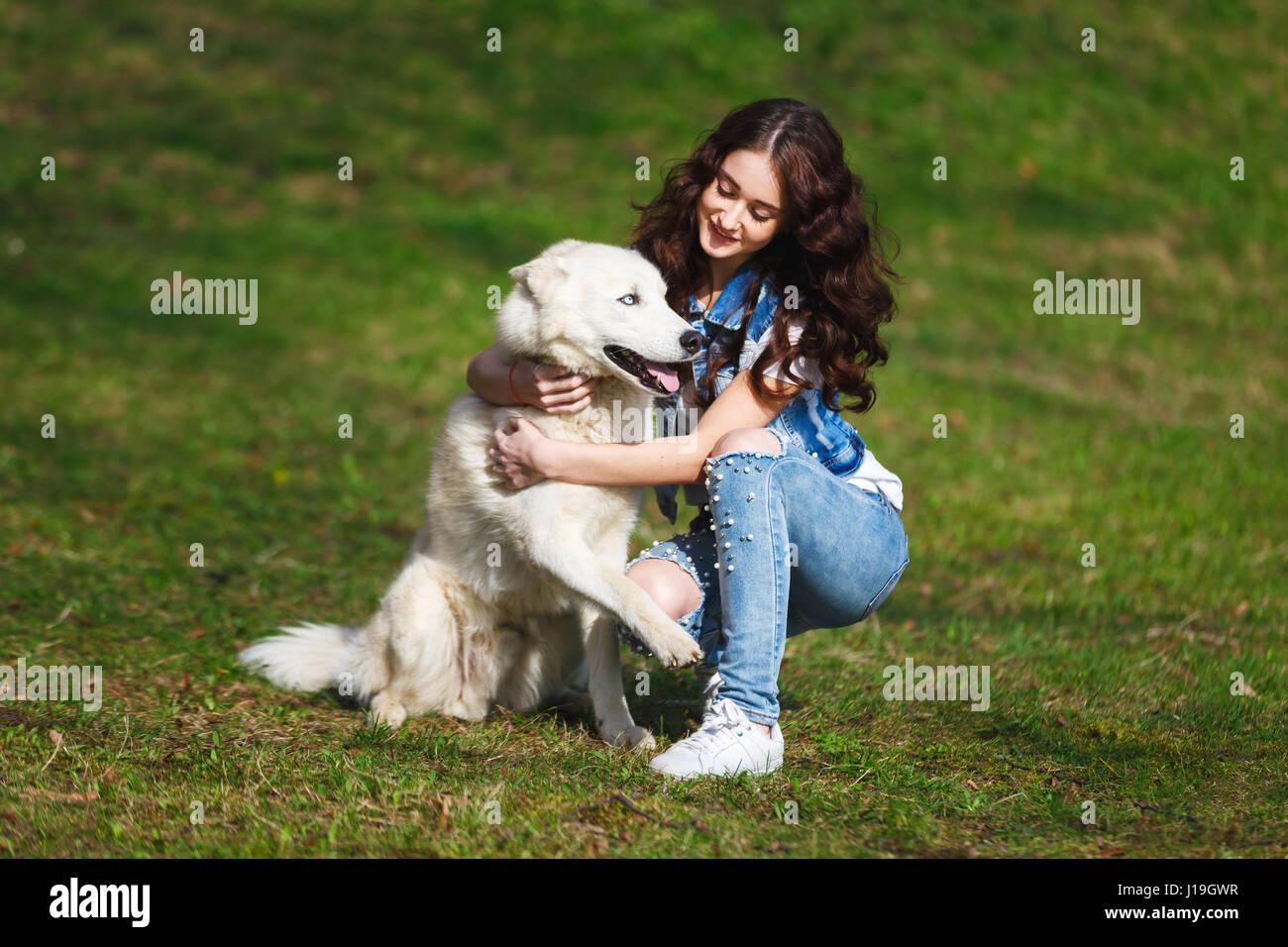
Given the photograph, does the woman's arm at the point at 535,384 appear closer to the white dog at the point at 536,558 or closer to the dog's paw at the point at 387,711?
the white dog at the point at 536,558

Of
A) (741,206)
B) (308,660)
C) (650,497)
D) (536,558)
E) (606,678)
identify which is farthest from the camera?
(650,497)

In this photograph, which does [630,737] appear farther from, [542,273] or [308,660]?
[542,273]

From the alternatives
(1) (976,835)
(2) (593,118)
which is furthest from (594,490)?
(2) (593,118)

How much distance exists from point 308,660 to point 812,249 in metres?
2.07

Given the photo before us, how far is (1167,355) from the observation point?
9.43 metres

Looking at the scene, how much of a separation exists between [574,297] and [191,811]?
5.39 feet

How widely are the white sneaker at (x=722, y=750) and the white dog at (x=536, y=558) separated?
0.19 m

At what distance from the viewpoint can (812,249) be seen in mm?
3482

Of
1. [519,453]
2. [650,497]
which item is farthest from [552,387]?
[650,497]

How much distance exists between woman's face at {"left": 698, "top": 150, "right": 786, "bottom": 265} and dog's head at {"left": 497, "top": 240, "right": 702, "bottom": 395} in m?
0.21

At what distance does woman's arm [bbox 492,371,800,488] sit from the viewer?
134 inches

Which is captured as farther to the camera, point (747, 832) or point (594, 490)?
point (594, 490)

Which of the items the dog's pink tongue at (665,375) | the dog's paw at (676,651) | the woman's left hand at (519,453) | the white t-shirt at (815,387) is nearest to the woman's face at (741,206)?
the white t-shirt at (815,387)

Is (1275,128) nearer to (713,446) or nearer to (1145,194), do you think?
(1145,194)
